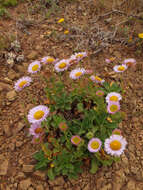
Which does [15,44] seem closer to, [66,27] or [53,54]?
[53,54]

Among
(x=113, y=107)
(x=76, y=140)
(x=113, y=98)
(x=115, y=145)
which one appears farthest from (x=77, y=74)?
(x=115, y=145)

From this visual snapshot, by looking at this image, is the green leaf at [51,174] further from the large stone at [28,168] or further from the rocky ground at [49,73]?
the large stone at [28,168]

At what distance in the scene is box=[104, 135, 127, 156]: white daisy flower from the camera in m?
1.88

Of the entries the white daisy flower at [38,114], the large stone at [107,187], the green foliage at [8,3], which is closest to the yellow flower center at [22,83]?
the white daisy flower at [38,114]

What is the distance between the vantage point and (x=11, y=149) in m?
2.48

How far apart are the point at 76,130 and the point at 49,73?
80 cm

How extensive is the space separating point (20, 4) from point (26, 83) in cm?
300

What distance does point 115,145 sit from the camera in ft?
6.31

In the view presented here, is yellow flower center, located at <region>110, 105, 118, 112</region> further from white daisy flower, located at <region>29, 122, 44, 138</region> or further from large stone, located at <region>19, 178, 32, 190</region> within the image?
large stone, located at <region>19, 178, 32, 190</region>

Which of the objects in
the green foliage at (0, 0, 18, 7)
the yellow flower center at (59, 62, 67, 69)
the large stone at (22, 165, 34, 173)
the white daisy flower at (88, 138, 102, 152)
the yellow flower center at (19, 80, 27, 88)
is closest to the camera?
the white daisy flower at (88, 138, 102, 152)

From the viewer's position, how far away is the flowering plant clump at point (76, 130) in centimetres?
209

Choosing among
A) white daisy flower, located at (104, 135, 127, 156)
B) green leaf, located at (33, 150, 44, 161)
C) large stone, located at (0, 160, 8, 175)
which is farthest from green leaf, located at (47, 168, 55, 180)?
white daisy flower, located at (104, 135, 127, 156)

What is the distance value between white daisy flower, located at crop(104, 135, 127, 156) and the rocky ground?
50cm

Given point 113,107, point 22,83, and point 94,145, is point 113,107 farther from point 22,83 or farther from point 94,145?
Result: point 22,83
